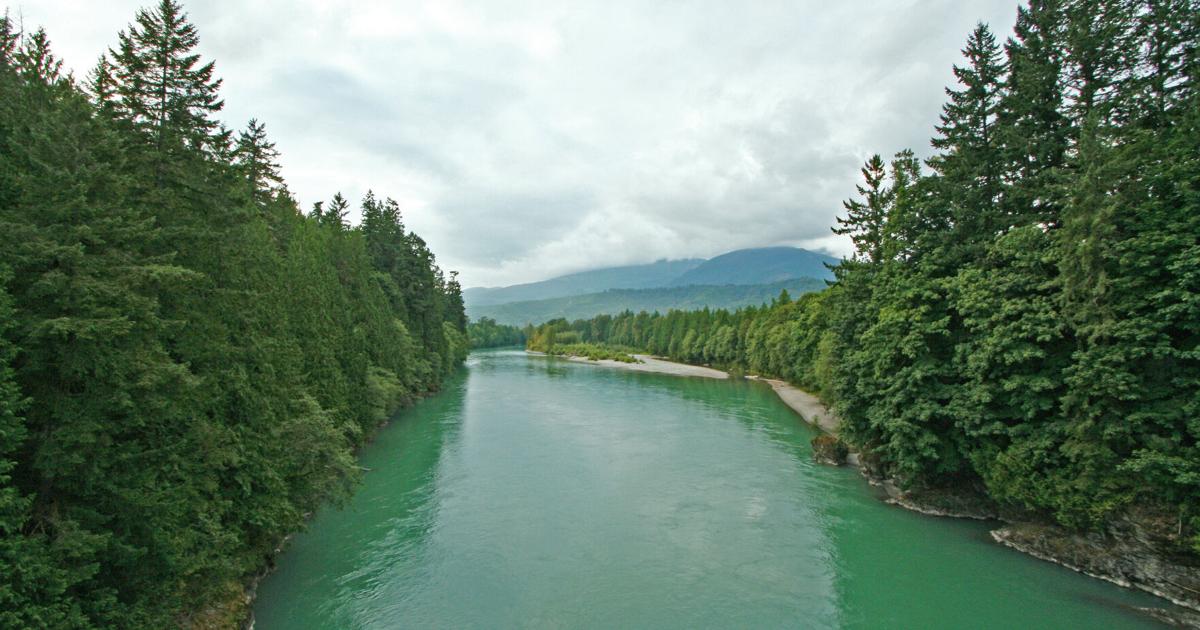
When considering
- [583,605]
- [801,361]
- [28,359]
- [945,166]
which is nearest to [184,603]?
[28,359]

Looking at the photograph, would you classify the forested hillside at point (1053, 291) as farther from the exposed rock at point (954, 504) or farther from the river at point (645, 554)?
the river at point (645, 554)

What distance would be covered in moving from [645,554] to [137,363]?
15642mm

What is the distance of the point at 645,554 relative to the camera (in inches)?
763

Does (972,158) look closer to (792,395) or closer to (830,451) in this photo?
(830,451)

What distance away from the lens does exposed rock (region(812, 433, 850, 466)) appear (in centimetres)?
3000

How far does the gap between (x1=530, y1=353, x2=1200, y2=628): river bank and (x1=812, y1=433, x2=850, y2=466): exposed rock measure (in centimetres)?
558

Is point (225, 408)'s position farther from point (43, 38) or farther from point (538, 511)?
point (538, 511)

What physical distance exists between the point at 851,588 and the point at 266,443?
59.6 ft

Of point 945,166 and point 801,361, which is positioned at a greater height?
point 945,166

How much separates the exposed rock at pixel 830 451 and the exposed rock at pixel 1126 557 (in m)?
11.0

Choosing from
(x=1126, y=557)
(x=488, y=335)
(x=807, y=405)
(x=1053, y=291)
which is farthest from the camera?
(x=488, y=335)

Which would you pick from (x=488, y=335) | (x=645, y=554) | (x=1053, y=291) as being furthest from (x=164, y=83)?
(x=488, y=335)

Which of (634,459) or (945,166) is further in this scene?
(634,459)

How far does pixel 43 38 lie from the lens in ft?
46.2
